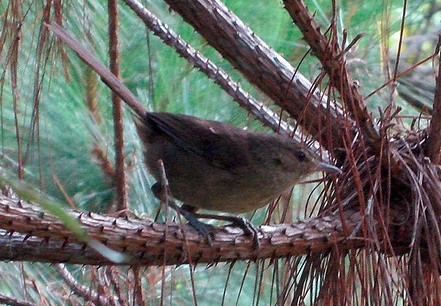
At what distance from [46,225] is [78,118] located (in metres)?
1.32

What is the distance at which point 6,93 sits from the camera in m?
2.29

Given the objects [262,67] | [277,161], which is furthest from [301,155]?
[262,67]

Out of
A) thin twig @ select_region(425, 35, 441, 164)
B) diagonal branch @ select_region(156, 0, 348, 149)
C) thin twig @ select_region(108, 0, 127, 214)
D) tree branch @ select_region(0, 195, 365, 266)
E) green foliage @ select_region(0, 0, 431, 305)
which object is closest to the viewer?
tree branch @ select_region(0, 195, 365, 266)

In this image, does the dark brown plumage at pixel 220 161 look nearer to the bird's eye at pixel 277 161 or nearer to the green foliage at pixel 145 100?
the bird's eye at pixel 277 161

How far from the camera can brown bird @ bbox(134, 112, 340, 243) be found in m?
1.81

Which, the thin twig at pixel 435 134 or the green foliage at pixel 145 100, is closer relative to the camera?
the thin twig at pixel 435 134

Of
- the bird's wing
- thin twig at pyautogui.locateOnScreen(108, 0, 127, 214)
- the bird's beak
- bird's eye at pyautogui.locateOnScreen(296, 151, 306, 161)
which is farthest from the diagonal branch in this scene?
thin twig at pyautogui.locateOnScreen(108, 0, 127, 214)

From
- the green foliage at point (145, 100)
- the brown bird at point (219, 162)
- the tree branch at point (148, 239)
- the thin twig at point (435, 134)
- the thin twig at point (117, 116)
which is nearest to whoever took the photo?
the tree branch at point (148, 239)

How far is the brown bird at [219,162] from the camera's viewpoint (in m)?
1.81

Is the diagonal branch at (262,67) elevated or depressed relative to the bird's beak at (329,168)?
elevated

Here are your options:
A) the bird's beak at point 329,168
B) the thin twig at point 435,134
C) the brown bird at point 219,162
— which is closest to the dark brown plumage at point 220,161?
the brown bird at point 219,162

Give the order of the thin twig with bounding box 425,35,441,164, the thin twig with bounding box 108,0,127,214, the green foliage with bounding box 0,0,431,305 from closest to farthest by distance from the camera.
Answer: the thin twig with bounding box 425,35,441,164
the thin twig with bounding box 108,0,127,214
the green foliage with bounding box 0,0,431,305

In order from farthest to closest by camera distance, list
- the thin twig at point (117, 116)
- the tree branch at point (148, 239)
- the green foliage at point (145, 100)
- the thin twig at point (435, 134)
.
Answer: the green foliage at point (145, 100) → the thin twig at point (117, 116) → the thin twig at point (435, 134) → the tree branch at point (148, 239)

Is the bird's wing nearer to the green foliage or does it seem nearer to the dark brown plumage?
the dark brown plumage
